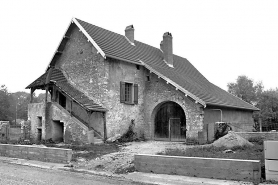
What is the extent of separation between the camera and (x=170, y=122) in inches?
788

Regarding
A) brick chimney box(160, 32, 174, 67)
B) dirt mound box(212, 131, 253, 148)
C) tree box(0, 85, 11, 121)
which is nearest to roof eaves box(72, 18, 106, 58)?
A: brick chimney box(160, 32, 174, 67)

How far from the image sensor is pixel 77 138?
1675 cm

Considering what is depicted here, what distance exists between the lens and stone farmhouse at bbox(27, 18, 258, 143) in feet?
58.6

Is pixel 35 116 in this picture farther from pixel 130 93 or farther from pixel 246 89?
pixel 246 89

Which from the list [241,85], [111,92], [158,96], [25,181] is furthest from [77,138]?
[241,85]

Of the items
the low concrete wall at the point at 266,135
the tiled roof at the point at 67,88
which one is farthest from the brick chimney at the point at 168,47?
the low concrete wall at the point at 266,135

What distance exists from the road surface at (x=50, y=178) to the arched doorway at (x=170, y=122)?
35.9ft

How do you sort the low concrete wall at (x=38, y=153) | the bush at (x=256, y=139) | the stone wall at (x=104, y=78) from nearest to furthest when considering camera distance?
the low concrete wall at (x=38, y=153), the bush at (x=256, y=139), the stone wall at (x=104, y=78)

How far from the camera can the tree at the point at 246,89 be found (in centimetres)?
4897

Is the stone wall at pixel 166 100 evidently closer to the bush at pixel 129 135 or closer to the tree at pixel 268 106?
the bush at pixel 129 135

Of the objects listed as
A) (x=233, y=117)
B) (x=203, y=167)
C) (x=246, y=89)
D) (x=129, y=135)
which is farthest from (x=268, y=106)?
(x=203, y=167)

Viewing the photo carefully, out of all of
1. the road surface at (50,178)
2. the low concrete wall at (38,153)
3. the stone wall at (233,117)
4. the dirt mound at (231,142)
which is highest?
the stone wall at (233,117)

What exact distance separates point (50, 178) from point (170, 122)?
12.5 meters

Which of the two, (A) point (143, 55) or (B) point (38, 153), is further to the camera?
(A) point (143, 55)
